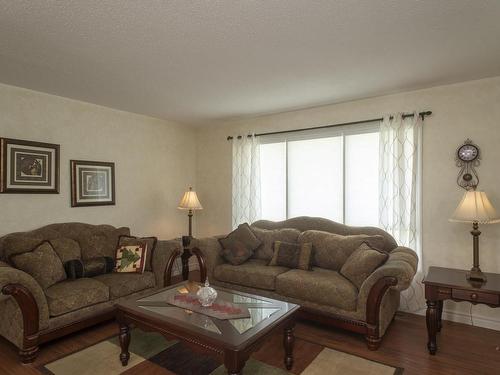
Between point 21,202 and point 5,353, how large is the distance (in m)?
1.55

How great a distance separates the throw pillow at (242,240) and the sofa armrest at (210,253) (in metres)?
0.12

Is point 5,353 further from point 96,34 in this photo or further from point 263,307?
point 96,34

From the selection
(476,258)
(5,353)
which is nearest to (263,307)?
(476,258)

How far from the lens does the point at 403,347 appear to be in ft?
8.93

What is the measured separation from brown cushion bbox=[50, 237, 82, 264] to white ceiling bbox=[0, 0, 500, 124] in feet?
5.55

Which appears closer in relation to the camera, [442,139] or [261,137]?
[442,139]

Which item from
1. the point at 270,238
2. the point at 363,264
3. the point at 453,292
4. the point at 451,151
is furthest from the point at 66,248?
the point at 451,151

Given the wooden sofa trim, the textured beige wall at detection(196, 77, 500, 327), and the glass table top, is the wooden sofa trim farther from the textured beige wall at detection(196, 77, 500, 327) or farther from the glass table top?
the textured beige wall at detection(196, 77, 500, 327)

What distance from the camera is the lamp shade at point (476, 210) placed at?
8.91 ft

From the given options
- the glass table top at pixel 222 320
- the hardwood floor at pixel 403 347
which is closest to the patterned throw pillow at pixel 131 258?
the hardwood floor at pixel 403 347

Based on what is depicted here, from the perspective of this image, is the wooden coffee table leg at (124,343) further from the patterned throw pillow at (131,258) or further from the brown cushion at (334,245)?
the brown cushion at (334,245)

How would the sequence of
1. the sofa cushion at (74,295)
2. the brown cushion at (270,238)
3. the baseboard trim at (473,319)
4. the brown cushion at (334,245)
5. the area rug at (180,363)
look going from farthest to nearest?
the brown cushion at (270,238), the brown cushion at (334,245), the baseboard trim at (473,319), the sofa cushion at (74,295), the area rug at (180,363)

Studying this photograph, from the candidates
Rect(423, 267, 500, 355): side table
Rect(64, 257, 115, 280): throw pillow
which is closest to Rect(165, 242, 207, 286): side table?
Rect(64, 257, 115, 280): throw pillow

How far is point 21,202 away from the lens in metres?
3.39
